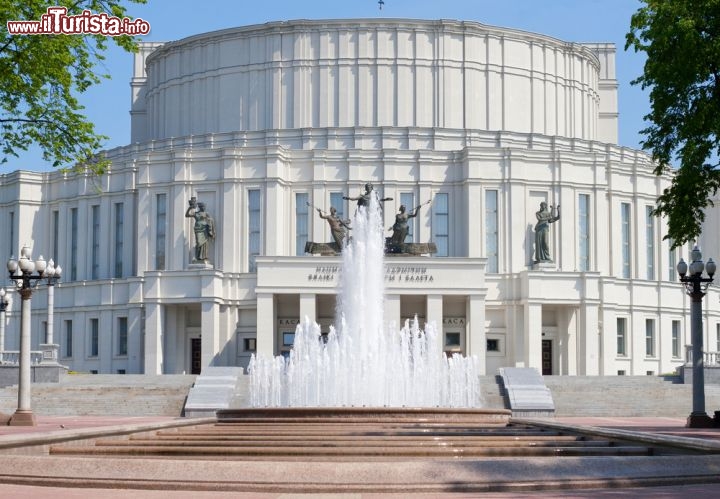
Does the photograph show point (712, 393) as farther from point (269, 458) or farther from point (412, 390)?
point (269, 458)

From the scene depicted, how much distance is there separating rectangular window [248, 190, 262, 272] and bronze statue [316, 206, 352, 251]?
167 inches

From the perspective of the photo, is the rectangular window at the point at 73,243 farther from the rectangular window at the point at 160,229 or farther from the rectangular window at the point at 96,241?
the rectangular window at the point at 160,229

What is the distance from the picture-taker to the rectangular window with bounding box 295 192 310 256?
2398 inches

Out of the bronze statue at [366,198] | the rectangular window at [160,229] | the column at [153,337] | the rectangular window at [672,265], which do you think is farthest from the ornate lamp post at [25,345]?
the rectangular window at [672,265]

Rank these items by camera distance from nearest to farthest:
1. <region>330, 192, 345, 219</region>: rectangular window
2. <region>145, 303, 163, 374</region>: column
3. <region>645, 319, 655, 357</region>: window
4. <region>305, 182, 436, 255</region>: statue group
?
1. <region>305, 182, 436, 255</region>: statue group
2. <region>145, 303, 163, 374</region>: column
3. <region>330, 192, 345, 219</region>: rectangular window
4. <region>645, 319, 655, 357</region>: window

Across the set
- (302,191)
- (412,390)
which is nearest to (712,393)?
(412,390)

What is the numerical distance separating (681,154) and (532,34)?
3895cm

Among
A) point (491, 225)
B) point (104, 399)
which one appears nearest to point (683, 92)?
point (104, 399)

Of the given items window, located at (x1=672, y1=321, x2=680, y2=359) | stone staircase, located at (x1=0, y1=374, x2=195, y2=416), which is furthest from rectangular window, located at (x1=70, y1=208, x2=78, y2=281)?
window, located at (x1=672, y1=321, x2=680, y2=359)

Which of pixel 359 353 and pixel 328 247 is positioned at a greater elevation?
pixel 328 247

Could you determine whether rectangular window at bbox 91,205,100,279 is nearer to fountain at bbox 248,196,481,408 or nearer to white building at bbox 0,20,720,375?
white building at bbox 0,20,720,375

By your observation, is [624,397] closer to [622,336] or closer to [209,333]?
[622,336]

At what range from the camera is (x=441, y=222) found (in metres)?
61.1

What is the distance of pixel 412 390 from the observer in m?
36.5
